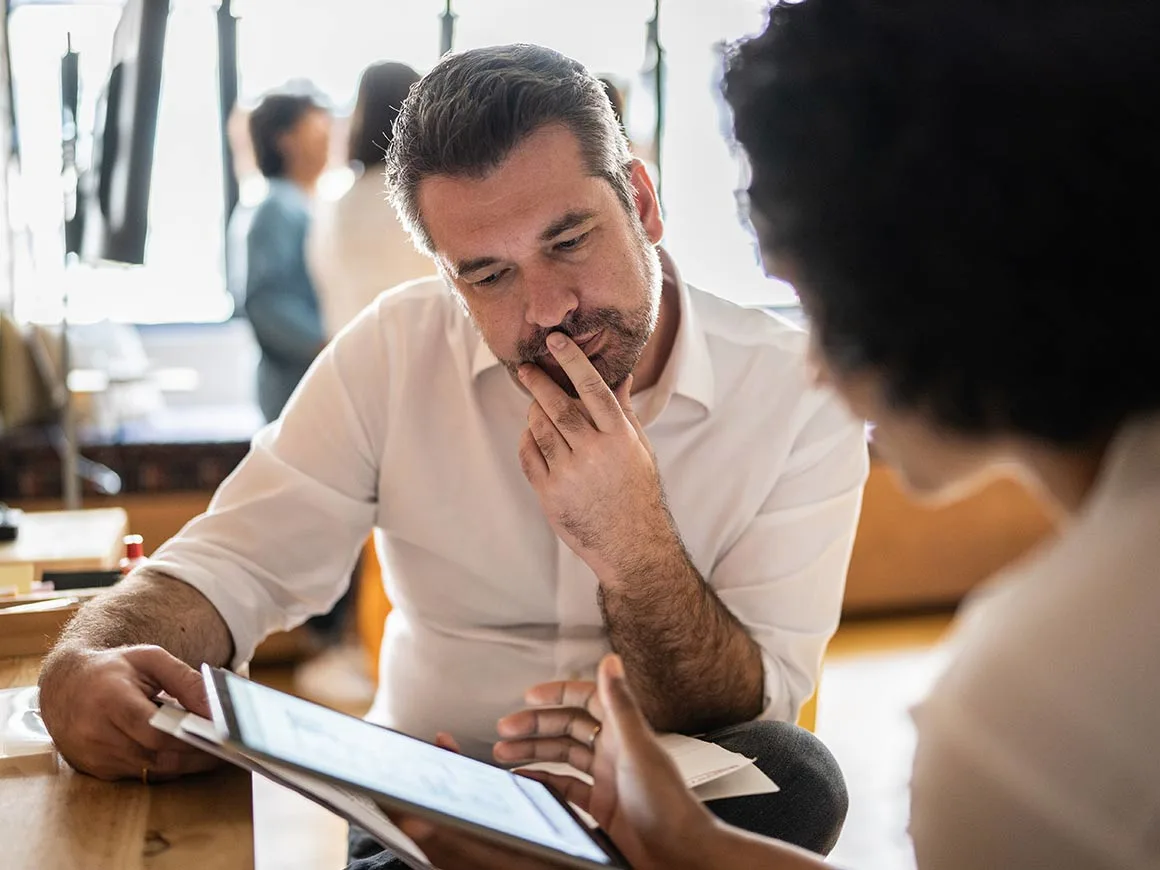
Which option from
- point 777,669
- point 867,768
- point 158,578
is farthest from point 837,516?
point 867,768

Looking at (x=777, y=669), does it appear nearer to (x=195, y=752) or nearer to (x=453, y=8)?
(x=195, y=752)

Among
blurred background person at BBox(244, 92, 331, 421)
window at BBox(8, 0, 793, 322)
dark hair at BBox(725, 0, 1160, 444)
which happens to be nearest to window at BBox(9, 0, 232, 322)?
window at BBox(8, 0, 793, 322)

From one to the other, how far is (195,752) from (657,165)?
4.76 metres

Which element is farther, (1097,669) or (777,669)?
(777,669)

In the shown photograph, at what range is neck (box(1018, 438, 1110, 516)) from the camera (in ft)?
2.21

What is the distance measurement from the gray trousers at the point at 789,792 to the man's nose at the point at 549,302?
1.52 feet

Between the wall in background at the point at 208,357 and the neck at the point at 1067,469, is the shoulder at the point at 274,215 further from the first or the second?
the neck at the point at 1067,469

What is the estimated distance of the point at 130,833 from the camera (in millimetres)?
936

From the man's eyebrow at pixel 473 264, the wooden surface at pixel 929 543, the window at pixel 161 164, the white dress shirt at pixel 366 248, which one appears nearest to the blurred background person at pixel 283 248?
the white dress shirt at pixel 366 248

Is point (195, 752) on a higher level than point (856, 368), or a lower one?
lower

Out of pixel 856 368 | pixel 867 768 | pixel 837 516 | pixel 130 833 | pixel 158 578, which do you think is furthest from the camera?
pixel 867 768

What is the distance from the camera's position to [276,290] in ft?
11.1

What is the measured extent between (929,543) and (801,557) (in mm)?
2602

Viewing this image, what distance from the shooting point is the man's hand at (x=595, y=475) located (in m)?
1.27
